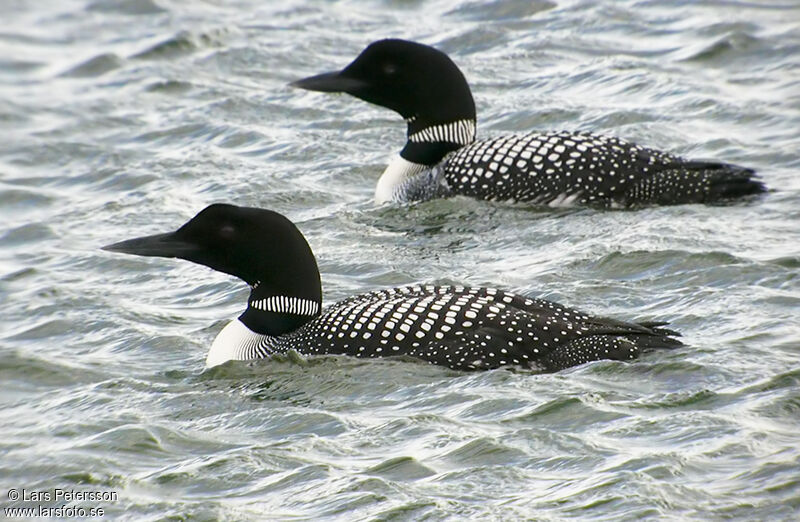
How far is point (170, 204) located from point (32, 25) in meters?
4.39

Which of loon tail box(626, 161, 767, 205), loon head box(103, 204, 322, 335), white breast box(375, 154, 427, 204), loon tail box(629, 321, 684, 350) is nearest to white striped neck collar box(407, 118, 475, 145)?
white breast box(375, 154, 427, 204)

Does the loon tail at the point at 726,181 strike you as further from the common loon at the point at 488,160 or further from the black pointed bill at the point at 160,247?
the black pointed bill at the point at 160,247

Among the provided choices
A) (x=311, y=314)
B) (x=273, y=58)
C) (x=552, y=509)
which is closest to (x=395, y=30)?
(x=273, y=58)

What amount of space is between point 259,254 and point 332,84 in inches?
105

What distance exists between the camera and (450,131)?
26.6ft

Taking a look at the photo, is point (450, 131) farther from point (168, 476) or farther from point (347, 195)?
point (168, 476)

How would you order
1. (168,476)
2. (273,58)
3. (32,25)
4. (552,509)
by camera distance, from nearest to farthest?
1. (552,509)
2. (168,476)
3. (273,58)
4. (32,25)

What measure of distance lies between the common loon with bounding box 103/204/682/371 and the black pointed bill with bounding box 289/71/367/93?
97.8 inches

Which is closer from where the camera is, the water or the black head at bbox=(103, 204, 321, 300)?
the water

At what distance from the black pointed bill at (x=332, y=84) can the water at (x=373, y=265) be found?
1.79 ft

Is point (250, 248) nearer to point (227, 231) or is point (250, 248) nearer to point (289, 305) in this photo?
point (227, 231)

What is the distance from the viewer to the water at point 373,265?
15.6ft

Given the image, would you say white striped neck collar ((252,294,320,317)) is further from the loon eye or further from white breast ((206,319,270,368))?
the loon eye

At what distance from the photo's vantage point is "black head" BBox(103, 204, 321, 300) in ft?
18.6
